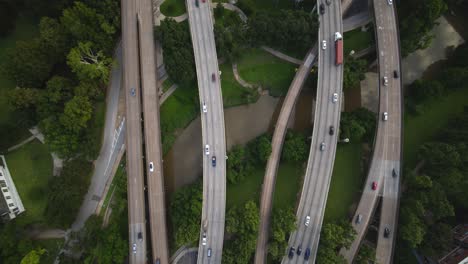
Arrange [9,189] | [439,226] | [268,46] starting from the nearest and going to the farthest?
1. [439,226]
2. [9,189]
3. [268,46]

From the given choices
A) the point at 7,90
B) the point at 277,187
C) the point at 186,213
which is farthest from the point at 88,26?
the point at 277,187

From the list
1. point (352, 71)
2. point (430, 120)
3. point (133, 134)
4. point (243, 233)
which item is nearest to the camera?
point (243, 233)

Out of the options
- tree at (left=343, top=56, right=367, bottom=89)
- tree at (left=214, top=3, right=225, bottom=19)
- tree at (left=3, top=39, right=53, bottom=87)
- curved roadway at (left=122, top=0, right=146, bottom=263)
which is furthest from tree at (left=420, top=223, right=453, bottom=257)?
tree at (left=3, top=39, right=53, bottom=87)

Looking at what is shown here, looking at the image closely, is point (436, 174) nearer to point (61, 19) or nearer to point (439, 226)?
point (439, 226)

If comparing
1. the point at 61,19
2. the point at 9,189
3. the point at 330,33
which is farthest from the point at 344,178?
the point at 9,189

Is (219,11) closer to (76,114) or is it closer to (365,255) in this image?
(76,114)

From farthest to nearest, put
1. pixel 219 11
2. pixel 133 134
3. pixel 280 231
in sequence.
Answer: pixel 219 11
pixel 133 134
pixel 280 231

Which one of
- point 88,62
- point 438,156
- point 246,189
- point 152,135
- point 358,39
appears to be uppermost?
point 358,39
